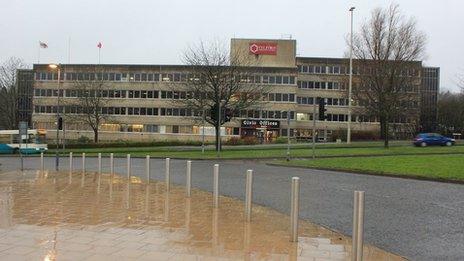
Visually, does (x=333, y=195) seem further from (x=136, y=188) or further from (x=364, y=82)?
(x=364, y=82)

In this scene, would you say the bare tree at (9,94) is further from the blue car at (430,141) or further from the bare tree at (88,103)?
the blue car at (430,141)

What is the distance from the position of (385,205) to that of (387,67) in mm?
34655

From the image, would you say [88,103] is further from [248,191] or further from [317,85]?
[248,191]

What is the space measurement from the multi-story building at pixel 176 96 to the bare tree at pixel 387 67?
31905 mm

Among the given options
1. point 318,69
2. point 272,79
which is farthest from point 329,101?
point 272,79

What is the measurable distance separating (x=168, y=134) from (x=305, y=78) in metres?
25.6

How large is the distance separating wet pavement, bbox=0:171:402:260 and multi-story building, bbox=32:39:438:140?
66.8 m

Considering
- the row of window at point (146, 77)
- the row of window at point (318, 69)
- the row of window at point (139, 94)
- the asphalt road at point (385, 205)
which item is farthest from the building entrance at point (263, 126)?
the asphalt road at point (385, 205)

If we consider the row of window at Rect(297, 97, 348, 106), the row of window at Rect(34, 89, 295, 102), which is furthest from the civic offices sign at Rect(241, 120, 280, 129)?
the row of window at Rect(297, 97, 348, 106)

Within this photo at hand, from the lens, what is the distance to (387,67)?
1741 inches

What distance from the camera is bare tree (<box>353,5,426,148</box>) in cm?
4347

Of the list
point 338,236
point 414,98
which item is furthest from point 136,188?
point 414,98

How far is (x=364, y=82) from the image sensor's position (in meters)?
46.6

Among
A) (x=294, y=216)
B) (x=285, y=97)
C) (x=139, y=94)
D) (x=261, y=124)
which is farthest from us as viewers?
(x=139, y=94)
